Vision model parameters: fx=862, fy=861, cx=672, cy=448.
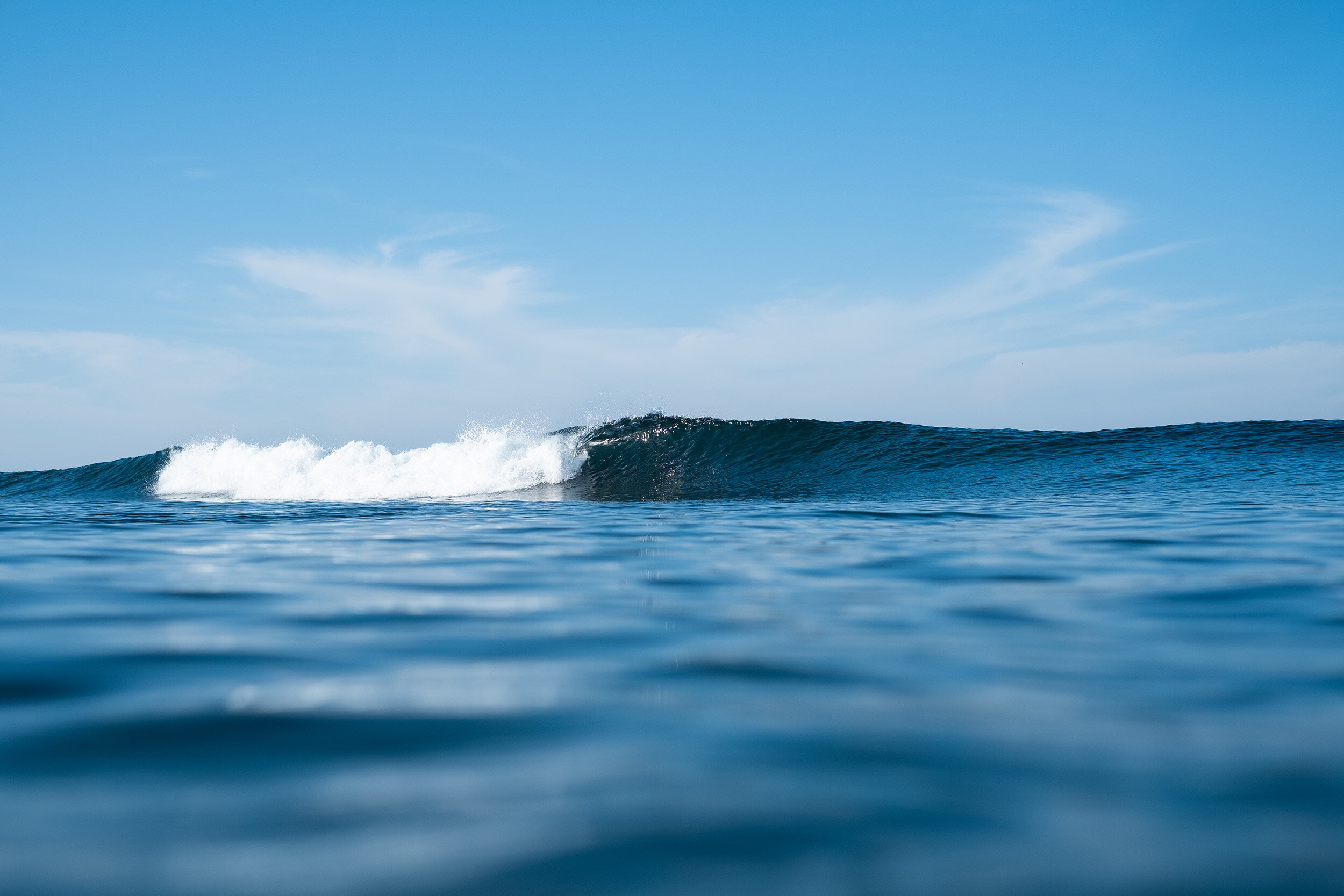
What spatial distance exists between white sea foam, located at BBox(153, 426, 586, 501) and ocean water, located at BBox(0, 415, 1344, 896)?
1077 cm

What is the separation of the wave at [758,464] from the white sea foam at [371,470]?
1.4 inches

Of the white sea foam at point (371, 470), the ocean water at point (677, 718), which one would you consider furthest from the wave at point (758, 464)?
the ocean water at point (677, 718)

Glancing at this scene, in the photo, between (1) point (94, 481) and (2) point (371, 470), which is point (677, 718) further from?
(1) point (94, 481)

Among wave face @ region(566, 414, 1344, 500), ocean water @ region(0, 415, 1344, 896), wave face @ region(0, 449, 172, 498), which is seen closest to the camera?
ocean water @ region(0, 415, 1344, 896)

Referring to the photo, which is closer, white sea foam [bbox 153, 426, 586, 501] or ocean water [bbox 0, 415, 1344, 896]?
ocean water [bbox 0, 415, 1344, 896]

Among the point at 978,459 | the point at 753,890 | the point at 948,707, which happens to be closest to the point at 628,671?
A: the point at 948,707

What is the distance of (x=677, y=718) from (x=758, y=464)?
13464mm

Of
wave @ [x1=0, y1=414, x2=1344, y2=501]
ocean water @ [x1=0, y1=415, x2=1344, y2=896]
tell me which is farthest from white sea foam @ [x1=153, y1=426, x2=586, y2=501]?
ocean water @ [x1=0, y1=415, x2=1344, y2=896]

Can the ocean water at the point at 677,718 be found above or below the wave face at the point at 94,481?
below

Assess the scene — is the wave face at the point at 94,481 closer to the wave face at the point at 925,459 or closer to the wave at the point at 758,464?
the wave at the point at 758,464

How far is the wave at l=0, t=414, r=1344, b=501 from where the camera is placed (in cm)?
1202

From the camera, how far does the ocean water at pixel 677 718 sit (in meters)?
1.24

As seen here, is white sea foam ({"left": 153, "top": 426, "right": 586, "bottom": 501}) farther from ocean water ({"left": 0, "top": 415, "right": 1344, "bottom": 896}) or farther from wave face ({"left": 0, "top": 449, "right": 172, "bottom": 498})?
ocean water ({"left": 0, "top": 415, "right": 1344, "bottom": 896})

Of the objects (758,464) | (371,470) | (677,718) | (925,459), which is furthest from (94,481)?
(677,718)
